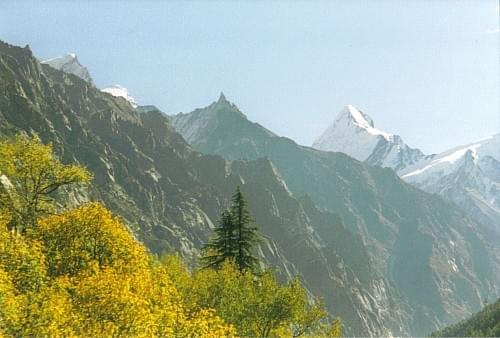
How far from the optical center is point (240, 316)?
52.3m

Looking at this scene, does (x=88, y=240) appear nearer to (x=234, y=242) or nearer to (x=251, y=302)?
(x=251, y=302)

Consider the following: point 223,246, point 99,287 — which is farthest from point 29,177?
point 99,287

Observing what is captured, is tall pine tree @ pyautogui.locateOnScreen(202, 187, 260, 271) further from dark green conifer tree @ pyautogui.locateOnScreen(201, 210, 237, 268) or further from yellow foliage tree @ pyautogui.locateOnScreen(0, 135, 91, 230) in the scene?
yellow foliage tree @ pyautogui.locateOnScreen(0, 135, 91, 230)

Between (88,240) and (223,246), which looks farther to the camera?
(223,246)

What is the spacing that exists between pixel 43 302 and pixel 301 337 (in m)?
32.3

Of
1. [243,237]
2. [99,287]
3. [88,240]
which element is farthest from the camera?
[243,237]

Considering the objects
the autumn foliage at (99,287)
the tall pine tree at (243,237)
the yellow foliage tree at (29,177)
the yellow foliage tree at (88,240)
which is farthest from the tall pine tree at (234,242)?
the yellow foliage tree at (29,177)

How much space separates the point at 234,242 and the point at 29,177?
24.4 metres

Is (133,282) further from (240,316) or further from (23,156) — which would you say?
(23,156)

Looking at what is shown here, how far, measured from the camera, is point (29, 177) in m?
59.2

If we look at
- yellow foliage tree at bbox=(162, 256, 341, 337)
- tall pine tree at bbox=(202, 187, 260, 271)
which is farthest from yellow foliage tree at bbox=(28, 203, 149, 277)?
tall pine tree at bbox=(202, 187, 260, 271)

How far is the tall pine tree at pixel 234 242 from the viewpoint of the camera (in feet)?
217

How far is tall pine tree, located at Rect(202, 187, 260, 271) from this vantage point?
66.1 metres

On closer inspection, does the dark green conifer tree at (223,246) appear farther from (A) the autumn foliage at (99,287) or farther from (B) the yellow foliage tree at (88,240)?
(B) the yellow foliage tree at (88,240)
